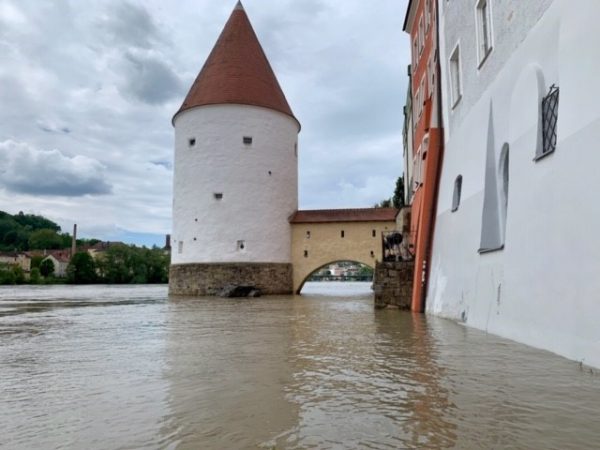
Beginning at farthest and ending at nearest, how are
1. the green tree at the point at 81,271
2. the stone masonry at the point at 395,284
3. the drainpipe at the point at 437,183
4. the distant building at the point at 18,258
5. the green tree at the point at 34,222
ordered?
the green tree at the point at 34,222, the distant building at the point at 18,258, the green tree at the point at 81,271, the stone masonry at the point at 395,284, the drainpipe at the point at 437,183

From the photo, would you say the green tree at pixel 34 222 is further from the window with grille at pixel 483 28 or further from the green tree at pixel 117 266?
the window with grille at pixel 483 28

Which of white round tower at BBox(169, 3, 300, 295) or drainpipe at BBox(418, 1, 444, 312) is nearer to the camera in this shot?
drainpipe at BBox(418, 1, 444, 312)

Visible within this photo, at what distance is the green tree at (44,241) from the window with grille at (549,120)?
102m

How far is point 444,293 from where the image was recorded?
9570 mm

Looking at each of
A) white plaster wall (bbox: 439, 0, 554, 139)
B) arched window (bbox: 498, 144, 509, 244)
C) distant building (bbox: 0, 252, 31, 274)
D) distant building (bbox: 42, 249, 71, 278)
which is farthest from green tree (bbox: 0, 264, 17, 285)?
arched window (bbox: 498, 144, 509, 244)

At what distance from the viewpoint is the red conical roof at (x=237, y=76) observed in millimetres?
23469

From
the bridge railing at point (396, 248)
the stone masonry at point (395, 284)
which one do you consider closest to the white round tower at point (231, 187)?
the bridge railing at point (396, 248)

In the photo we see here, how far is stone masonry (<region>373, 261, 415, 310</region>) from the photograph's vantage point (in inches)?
→ 470

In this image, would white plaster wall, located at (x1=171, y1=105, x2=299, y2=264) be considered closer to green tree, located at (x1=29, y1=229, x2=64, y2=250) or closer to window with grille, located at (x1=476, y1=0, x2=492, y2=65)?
window with grille, located at (x1=476, y1=0, x2=492, y2=65)

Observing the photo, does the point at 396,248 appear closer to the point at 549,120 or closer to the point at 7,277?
the point at 549,120

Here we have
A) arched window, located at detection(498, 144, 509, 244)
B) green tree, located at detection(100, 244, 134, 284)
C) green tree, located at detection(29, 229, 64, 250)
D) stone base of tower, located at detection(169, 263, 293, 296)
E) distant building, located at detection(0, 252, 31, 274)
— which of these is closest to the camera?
arched window, located at detection(498, 144, 509, 244)

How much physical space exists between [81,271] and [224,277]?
143 ft

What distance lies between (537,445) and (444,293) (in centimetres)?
713

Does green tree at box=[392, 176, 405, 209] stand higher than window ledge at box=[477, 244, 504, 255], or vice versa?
green tree at box=[392, 176, 405, 209]
